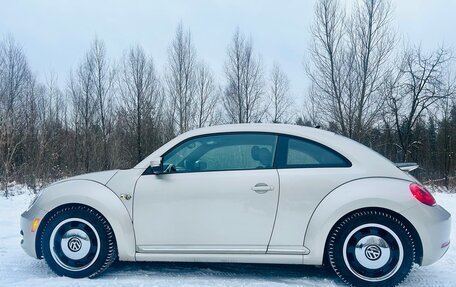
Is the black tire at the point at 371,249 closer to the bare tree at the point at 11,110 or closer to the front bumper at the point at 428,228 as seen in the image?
the front bumper at the point at 428,228

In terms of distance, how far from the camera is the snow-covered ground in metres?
Result: 3.49

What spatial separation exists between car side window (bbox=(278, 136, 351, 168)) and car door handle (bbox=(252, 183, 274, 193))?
0.24 meters

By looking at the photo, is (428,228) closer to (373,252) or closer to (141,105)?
(373,252)

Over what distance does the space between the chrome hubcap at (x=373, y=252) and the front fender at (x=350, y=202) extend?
200mm

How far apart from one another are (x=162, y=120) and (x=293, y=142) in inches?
899

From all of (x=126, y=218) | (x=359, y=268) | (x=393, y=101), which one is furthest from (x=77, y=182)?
(x=393, y=101)

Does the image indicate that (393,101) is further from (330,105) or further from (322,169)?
(322,169)

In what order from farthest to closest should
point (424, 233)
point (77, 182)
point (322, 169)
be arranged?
point (77, 182) → point (322, 169) → point (424, 233)

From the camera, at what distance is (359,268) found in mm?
3396

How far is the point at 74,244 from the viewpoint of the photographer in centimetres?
369

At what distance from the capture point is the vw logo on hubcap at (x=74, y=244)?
368 centimetres

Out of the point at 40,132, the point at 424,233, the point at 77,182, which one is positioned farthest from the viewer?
the point at 40,132

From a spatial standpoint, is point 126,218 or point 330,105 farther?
point 330,105

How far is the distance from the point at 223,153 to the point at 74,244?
1680 mm
